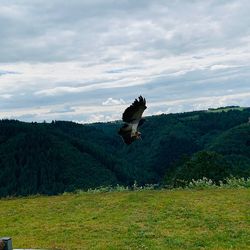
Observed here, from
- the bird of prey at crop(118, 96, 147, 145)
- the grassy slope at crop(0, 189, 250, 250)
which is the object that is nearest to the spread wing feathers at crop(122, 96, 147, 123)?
the bird of prey at crop(118, 96, 147, 145)

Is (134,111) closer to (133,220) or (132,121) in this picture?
(132,121)

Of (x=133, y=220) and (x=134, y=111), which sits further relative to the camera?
(x=133, y=220)

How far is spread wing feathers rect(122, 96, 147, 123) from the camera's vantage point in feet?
28.6

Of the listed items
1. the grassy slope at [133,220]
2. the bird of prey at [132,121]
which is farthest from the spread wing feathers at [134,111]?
the grassy slope at [133,220]

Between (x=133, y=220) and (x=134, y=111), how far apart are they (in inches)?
556

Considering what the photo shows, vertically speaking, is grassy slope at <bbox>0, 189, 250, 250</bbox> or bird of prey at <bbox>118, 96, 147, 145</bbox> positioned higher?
bird of prey at <bbox>118, 96, 147, 145</bbox>

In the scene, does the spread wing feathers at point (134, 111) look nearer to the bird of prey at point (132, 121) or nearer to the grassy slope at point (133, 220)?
the bird of prey at point (132, 121)

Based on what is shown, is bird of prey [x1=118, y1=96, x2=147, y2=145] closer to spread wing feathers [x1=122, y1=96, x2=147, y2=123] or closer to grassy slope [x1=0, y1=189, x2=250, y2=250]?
spread wing feathers [x1=122, y1=96, x2=147, y2=123]

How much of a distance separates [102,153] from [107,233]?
507 feet

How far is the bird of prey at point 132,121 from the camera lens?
28.3 ft

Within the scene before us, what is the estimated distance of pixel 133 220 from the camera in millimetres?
22062

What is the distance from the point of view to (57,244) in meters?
18.5

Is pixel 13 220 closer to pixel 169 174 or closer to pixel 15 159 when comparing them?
pixel 169 174

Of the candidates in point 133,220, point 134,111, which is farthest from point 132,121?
point 133,220
